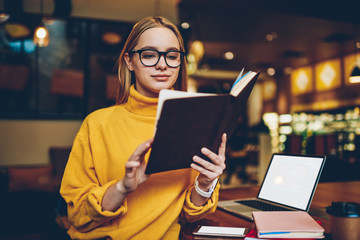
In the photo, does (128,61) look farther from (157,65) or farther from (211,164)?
(211,164)

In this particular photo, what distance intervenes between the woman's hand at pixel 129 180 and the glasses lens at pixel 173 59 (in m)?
0.30

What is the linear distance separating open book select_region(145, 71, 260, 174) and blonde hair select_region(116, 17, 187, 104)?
0.31 meters

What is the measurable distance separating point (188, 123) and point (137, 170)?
0.71 ft

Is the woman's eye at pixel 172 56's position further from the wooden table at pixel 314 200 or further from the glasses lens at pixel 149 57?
the wooden table at pixel 314 200

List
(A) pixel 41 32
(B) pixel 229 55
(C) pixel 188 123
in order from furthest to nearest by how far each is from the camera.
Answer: (B) pixel 229 55 → (A) pixel 41 32 → (C) pixel 188 123

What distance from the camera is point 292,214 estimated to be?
105 centimetres

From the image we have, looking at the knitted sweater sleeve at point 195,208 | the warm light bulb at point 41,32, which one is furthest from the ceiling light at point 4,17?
the knitted sweater sleeve at point 195,208

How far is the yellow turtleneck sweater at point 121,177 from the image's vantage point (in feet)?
3.25

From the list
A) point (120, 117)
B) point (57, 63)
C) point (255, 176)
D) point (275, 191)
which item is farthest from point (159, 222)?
point (255, 176)

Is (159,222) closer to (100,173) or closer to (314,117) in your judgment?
(100,173)

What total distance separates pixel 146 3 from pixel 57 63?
165 centimetres

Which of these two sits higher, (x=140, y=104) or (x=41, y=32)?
(x=41, y=32)

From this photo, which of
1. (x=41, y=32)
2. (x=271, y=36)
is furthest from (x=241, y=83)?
(x=271, y=36)

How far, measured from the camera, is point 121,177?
1.03 metres
